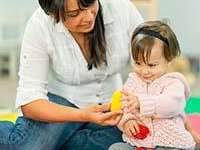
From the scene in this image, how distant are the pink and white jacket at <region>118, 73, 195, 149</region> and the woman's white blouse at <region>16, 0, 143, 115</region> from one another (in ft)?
0.79

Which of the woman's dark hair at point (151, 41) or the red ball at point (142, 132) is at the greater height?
the woman's dark hair at point (151, 41)

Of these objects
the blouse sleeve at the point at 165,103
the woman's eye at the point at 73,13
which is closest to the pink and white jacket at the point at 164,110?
the blouse sleeve at the point at 165,103

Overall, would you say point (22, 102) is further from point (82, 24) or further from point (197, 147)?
point (197, 147)

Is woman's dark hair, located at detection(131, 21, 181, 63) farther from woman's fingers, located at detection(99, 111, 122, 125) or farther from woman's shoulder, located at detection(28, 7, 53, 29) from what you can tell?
woman's shoulder, located at detection(28, 7, 53, 29)

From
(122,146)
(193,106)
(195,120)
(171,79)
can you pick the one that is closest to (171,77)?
(171,79)

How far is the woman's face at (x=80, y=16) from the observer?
54.2 inches

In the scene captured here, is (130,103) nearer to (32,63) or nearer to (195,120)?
(32,63)

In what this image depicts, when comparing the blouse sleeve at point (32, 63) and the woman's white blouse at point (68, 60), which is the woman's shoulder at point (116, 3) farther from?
the blouse sleeve at point (32, 63)

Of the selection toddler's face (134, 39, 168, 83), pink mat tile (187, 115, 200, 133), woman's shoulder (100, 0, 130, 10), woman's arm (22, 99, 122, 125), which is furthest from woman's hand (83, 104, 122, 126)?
pink mat tile (187, 115, 200, 133)

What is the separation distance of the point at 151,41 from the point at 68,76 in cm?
36

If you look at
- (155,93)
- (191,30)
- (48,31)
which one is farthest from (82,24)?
(191,30)

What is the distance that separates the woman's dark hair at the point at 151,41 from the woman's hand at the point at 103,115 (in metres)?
0.16

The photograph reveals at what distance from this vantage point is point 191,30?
3264 mm

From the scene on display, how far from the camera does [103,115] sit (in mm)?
1410
